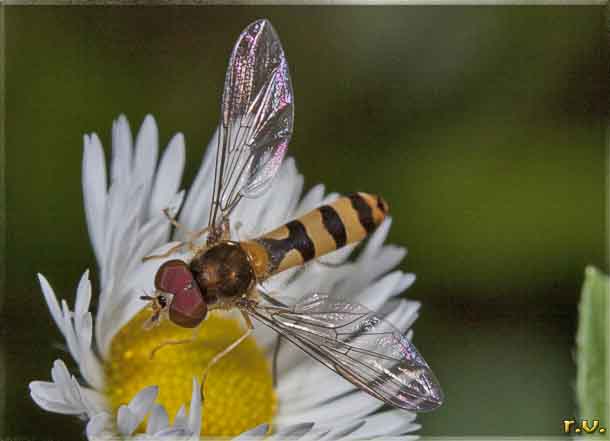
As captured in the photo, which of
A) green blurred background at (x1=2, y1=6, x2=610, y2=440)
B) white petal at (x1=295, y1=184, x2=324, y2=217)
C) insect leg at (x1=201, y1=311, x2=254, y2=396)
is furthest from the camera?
green blurred background at (x1=2, y1=6, x2=610, y2=440)

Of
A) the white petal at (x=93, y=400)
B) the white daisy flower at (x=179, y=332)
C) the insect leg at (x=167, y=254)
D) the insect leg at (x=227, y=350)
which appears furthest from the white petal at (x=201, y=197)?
the white petal at (x=93, y=400)

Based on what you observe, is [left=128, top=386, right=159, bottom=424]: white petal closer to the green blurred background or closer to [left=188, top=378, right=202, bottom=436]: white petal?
[left=188, top=378, right=202, bottom=436]: white petal

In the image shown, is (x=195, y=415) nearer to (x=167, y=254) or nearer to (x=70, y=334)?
(x=70, y=334)

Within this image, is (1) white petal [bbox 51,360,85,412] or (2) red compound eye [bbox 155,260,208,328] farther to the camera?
(2) red compound eye [bbox 155,260,208,328]

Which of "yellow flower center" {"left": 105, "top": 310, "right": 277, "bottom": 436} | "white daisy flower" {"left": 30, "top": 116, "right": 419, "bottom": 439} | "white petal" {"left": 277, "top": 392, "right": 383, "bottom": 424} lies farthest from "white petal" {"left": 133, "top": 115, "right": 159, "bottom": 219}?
"white petal" {"left": 277, "top": 392, "right": 383, "bottom": 424}

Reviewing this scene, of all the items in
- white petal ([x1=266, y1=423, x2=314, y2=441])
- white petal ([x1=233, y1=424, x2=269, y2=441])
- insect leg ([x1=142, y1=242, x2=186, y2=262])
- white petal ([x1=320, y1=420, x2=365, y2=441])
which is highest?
insect leg ([x1=142, y1=242, x2=186, y2=262])

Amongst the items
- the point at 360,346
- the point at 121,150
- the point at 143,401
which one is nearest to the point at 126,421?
the point at 143,401

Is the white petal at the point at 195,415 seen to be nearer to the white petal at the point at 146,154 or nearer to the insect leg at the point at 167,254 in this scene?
the insect leg at the point at 167,254

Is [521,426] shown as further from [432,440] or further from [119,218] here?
[119,218]
